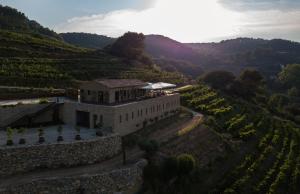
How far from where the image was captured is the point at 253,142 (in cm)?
4697

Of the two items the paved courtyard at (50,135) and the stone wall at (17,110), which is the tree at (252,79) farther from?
the stone wall at (17,110)

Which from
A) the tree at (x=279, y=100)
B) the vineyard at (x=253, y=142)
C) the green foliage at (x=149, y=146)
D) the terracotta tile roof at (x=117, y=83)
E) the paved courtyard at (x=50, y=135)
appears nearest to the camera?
the paved courtyard at (x=50, y=135)

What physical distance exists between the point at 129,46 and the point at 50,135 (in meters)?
57.9

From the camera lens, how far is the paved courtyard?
102 ft

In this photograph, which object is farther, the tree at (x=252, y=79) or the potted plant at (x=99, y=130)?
the tree at (x=252, y=79)

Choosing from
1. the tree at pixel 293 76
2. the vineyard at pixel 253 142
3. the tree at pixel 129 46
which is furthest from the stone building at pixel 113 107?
the tree at pixel 293 76

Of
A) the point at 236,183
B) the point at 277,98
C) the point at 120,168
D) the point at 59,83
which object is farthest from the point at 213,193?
the point at 277,98

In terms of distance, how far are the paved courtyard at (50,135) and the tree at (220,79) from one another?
48.4m

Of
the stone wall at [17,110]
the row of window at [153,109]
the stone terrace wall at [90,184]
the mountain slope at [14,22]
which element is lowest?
the stone terrace wall at [90,184]

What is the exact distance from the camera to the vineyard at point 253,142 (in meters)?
35.9

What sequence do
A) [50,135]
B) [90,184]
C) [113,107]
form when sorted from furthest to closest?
[113,107] → [50,135] → [90,184]

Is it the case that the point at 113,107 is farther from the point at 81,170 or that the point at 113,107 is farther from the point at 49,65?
the point at 49,65

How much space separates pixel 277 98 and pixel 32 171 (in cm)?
8269

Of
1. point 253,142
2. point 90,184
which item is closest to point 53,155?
point 90,184
